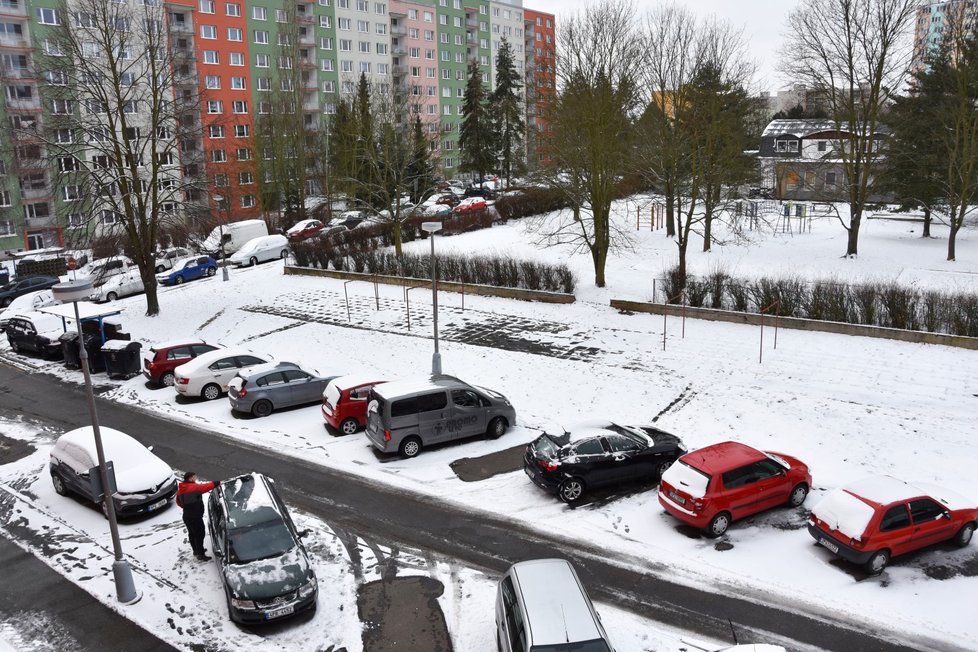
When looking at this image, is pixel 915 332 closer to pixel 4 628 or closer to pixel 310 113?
pixel 4 628

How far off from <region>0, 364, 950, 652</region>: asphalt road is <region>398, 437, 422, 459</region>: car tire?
1460mm

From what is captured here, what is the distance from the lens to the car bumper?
1180 centimetres

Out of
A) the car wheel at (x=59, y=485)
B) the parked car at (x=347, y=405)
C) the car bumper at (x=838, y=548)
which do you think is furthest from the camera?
the parked car at (x=347, y=405)

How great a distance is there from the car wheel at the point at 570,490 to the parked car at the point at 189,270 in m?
31.5

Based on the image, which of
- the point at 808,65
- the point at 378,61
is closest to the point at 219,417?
the point at 808,65

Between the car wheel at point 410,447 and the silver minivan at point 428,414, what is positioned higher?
the silver minivan at point 428,414

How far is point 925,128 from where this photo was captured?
39.3 m

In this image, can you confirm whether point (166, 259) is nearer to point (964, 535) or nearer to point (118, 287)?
point (118, 287)

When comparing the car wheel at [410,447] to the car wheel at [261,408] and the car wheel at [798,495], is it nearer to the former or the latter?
the car wheel at [261,408]

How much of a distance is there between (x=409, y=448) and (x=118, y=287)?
26.4 metres

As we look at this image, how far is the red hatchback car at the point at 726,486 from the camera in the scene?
1308 cm


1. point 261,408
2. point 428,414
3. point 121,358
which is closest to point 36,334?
point 121,358

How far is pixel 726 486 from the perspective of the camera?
43.4ft

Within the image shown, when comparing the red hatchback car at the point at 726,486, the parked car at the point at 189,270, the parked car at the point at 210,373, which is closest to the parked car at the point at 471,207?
the parked car at the point at 189,270
